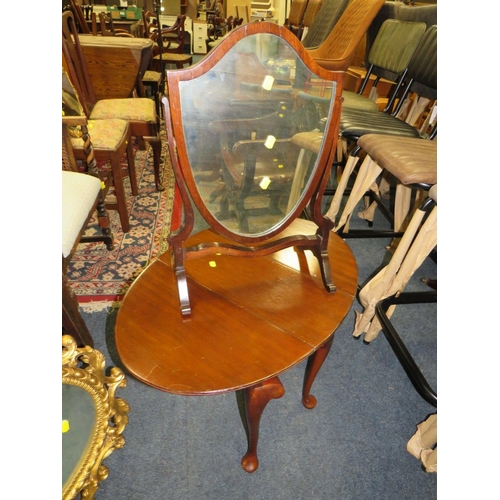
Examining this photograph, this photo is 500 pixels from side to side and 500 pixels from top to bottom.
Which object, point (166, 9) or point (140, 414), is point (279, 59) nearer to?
point (140, 414)

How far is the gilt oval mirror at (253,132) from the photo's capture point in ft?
2.40

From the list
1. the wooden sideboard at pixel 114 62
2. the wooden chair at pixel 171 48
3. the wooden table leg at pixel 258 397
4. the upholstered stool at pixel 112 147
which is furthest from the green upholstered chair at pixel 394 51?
the wooden chair at pixel 171 48

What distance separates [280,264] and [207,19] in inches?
348

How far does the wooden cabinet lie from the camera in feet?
25.5

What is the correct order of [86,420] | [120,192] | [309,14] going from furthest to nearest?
[309,14] → [120,192] → [86,420]

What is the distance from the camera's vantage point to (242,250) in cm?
96

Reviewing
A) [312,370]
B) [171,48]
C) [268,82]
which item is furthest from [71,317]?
[171,48]

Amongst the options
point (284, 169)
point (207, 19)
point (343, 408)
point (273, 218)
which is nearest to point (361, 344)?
point (343, 408)

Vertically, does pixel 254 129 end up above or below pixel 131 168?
above

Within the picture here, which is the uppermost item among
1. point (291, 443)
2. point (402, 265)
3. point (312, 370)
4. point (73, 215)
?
point (73, 215)

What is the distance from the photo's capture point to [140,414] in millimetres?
1210

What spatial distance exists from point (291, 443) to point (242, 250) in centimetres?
69

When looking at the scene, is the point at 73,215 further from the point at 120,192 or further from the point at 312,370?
the point at 312,370

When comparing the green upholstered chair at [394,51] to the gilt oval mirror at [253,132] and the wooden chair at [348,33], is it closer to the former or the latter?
the wooden chair at [348,33]
